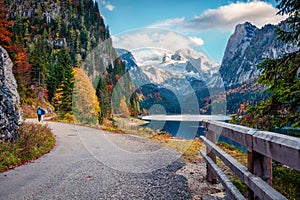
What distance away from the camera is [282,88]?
5.92 meters

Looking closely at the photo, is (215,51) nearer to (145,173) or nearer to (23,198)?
(145,173)

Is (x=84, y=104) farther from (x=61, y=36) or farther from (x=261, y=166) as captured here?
(x=61, y=36)

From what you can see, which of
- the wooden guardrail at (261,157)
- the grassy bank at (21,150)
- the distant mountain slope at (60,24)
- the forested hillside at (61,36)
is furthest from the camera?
the distant mountain slope at (60,24)

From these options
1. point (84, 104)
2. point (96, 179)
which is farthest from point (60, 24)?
point (96, 179)

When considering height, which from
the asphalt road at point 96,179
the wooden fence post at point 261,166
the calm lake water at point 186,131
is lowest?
the calm lake water at point 186,131

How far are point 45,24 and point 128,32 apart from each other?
420 ft

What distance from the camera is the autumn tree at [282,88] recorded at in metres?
5.80

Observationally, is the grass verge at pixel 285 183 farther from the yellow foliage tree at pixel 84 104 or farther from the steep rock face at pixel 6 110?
the yellow foliage tree at pixel 84 104

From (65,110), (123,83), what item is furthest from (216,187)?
(123,83)

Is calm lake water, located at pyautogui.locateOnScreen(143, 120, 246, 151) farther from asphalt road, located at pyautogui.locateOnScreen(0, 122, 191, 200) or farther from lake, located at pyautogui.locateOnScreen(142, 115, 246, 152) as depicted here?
asphalt road, located at pyautogui.locateOnScreen(0, 122, 191, 200)

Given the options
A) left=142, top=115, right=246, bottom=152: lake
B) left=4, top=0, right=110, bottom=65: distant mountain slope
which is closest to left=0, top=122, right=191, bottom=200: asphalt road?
left=142, top=115, right=246, bottom=152: lake

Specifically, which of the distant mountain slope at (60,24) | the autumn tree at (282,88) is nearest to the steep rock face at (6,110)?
the autumn tree at (282,88)

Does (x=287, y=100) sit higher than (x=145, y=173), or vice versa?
(x=287, y=100)

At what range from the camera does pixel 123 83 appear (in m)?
69.7
